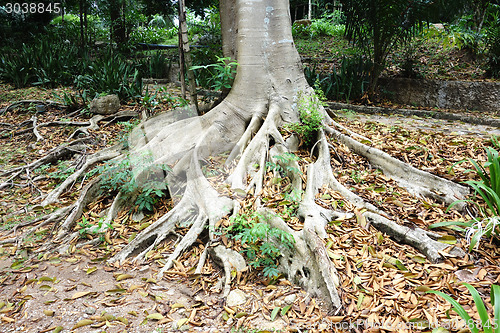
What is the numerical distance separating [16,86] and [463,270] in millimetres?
9723

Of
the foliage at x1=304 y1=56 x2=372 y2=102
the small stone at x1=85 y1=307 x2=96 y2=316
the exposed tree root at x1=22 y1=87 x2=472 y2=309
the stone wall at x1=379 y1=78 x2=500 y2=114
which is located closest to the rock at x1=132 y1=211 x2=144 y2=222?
the exposed tree root at x1=22 y1=87 x2=472 y2=309

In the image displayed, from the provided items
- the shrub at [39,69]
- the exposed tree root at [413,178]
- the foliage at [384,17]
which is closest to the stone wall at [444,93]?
the foliage at [384,17]

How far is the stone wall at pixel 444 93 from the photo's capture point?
5.70 m

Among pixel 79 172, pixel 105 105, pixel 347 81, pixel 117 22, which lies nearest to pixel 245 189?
pixel 79 172

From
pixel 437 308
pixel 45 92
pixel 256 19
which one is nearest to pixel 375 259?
pixel 437 308

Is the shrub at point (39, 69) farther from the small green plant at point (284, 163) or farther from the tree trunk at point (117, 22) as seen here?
the small green plant at point (284, 163)

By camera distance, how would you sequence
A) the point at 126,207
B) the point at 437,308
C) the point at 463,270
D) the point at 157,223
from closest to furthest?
1. the point at 437,308
2. the point at 463,270
3. the point at 157,223
4. the point at 126,207

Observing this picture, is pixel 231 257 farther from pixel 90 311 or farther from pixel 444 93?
pixel 444 93

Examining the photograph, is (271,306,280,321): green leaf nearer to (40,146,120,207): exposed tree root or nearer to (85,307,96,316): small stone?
(85,307,96,316): small stone

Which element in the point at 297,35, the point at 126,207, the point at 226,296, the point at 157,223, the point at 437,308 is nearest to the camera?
the point at 437,308

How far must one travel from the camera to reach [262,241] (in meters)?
2.79

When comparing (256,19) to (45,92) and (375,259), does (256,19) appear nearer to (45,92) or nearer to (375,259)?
(375,259)

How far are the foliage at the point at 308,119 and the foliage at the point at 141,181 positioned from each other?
5.18 ft

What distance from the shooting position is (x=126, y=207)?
3705 mm
